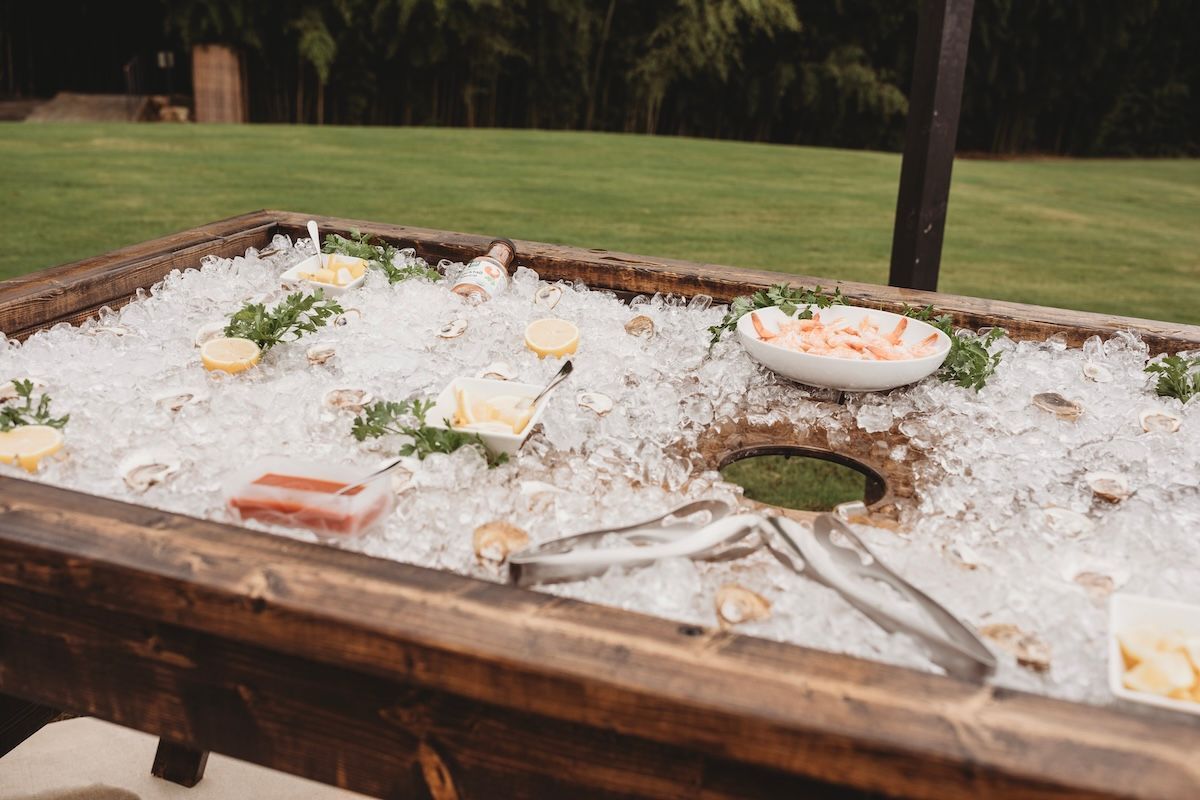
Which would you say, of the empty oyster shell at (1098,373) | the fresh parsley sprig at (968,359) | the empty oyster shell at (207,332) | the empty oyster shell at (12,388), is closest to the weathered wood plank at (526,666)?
the empty oyster shell at (12,388)

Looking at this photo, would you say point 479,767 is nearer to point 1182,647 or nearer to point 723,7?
point 1182,647

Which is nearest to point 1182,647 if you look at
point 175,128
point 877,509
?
point 877,509

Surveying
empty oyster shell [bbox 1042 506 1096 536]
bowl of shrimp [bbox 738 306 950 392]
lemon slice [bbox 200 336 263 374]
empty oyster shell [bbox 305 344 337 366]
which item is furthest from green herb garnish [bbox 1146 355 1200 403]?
→ lemon slice [bbox 200 336 263 374]

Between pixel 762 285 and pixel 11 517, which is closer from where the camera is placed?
pixel 11 517

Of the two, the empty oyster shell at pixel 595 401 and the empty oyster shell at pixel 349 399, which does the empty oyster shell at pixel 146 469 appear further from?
the empty oyster shell at pixel 595 401

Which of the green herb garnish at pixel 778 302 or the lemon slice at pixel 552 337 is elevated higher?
the green herb garnish at pixel 778 302

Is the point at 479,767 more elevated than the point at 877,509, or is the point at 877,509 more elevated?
the point at 877,509

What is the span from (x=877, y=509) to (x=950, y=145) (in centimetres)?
131

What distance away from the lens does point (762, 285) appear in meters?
1.82

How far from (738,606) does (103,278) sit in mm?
1394

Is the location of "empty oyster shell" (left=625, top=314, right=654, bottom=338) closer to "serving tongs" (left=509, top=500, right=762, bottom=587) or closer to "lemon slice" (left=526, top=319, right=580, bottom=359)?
"lemon slice" (left=526, top=319, right=580, bottom=359)

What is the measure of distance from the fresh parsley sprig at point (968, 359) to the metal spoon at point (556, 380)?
0.64 meters

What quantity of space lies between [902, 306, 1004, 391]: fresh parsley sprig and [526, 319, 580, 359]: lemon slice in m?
0.62

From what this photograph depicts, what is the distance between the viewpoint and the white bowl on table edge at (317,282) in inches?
69.9
